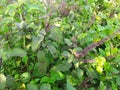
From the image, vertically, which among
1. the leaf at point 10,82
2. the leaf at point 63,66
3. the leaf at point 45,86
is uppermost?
the leaf at point 63,66

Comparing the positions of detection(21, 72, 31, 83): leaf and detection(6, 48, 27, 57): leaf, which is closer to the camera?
detection(6, 48, 27, 57): leaf

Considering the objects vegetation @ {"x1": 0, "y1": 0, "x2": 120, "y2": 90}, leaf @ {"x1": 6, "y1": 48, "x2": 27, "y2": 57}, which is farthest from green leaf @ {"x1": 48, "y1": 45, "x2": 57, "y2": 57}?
leaf @ {"x1": 6, "y1": 48, "x2": 27, "y2": 57}

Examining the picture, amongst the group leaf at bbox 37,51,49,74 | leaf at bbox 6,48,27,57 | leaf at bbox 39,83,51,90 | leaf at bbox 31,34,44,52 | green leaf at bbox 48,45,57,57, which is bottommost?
leaf at bbox 39,83,51,90

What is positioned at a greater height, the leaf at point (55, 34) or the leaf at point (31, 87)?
the leaf at point (55, 34)

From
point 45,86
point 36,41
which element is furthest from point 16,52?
point 45,86

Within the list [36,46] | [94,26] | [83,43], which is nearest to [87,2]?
[94,26]

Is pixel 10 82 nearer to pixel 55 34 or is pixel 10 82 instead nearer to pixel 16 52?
pixel 16 52

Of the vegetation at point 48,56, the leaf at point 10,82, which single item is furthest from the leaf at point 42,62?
the leaf at point 10,82

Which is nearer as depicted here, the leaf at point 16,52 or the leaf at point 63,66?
the leaf at point 16,52

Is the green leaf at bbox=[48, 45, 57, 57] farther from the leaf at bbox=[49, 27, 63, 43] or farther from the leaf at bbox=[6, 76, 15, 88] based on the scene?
the leaf at bbox=[6, 76, 15, 88]

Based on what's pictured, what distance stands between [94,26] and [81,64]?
364mm

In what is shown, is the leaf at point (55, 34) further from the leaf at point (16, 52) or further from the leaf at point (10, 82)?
the leaf at point (10, 82)

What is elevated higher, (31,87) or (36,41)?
(36,41)

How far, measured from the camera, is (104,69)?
1.46 meters
